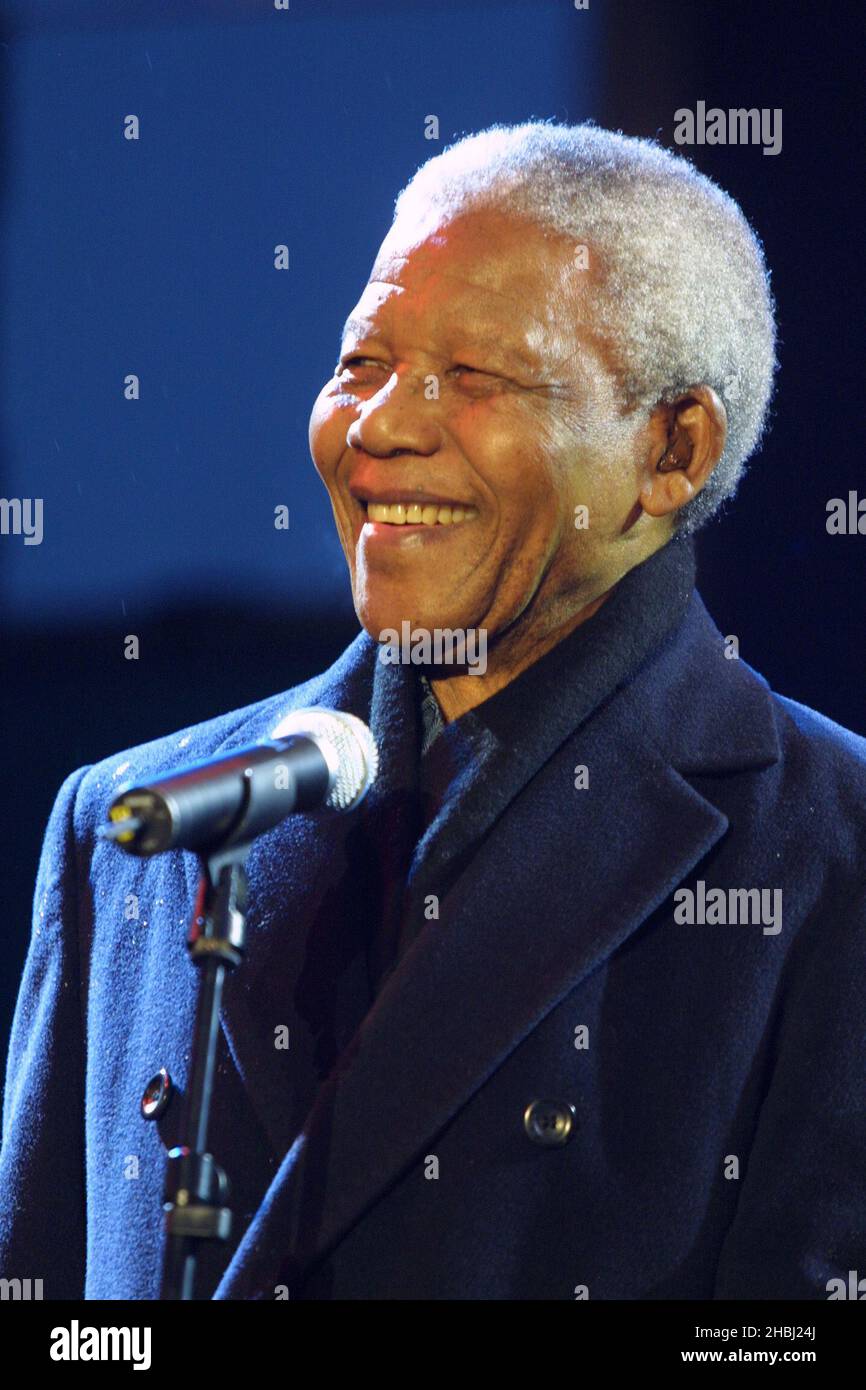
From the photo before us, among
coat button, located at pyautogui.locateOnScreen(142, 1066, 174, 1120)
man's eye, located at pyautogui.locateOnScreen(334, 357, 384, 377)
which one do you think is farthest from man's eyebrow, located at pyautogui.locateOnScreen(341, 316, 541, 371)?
coat button, located at pyautogui.locateOnScreen(142, 1066, 174, 1120)

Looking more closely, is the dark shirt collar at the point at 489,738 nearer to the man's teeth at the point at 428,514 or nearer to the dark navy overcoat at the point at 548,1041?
the dark navy overcoat at the point at 548,1041

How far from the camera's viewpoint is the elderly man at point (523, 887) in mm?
1643

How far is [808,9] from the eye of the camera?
7.00 feet

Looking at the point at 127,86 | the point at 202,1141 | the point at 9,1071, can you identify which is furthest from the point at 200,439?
the point at 202,1141

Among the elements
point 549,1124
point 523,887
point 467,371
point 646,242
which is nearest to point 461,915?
point 523,887

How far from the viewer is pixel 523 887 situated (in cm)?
172

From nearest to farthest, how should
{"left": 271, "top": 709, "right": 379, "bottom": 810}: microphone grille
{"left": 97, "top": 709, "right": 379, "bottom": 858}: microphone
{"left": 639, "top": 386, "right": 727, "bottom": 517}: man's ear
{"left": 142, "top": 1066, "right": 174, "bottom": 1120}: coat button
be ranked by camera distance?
1. {"left": 97, "top": 709, "right": 379, "bottom": 858}: microphone
2. {"left": 271, "top": 709, "right": 379, "bottom": 810}: microphone grille
3. {"left": 142, "top": 1066, "right": 174, "bottom": 1120}: coat button
4. {"left": 639, "top": 386, "right": 727, "bottom": 517}: man's ear

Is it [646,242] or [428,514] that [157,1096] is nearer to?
[428,514]

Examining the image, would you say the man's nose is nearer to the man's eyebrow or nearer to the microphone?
the man's eyebrow

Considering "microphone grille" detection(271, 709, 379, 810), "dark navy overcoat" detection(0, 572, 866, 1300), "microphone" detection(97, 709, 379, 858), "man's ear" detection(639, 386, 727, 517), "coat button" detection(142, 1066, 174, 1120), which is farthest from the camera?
"man's ear" detection(639, 386, 727, 517)

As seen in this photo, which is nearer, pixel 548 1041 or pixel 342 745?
pixel 342 745

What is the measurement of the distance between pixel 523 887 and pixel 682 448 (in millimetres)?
539

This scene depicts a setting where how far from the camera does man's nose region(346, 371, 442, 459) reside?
5.82 ft
